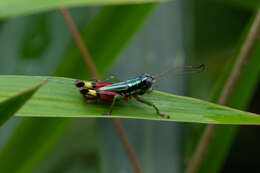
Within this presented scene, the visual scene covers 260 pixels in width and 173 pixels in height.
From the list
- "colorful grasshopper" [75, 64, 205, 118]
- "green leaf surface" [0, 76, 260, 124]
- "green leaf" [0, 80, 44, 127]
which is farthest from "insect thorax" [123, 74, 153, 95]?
"green leaf" [0, 80, 44, 127]

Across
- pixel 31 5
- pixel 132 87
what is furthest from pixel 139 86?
pixel 31 5

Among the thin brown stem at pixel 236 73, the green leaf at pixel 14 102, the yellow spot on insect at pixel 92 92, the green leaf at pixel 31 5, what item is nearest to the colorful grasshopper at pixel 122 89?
the yellow spot on insect at pixel 92 92

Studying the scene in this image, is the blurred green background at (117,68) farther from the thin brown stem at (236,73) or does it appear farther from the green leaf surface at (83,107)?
the green leaf surface at (83,107)

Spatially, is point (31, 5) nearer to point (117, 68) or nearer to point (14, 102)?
point (14, 102)

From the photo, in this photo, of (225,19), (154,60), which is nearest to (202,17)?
(225,19)

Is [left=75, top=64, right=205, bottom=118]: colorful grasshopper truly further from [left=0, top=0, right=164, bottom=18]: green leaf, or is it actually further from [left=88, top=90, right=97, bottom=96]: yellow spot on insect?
[left=0, top=0, right=164, bottom=18]: green leaf
